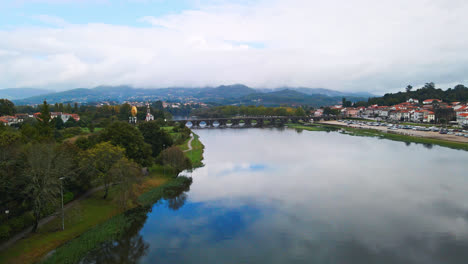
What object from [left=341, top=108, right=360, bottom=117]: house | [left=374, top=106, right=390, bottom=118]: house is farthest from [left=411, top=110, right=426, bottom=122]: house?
[left=341, top=108, right=360, bottom=117]: house

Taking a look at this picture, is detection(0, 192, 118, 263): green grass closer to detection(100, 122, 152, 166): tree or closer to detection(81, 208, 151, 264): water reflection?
detection(81, 208, 151, 264): water reflection

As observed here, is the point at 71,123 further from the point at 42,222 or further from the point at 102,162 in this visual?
the point at 42,222

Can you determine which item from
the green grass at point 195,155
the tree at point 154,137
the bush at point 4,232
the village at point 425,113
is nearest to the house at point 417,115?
the village at point 425,113

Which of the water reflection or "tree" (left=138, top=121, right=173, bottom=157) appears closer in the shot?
the water reflection

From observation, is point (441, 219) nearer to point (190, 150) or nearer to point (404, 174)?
point (404, 174)

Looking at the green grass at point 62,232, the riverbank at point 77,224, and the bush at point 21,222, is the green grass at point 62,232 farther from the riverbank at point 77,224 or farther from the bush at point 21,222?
the bush at point 21,222

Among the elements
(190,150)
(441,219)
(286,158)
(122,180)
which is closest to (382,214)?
(441,219)
